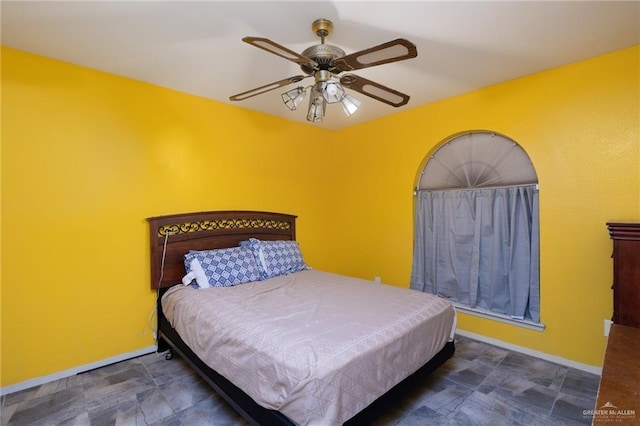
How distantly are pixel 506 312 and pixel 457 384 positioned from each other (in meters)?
1.08

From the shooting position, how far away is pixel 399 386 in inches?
72.4

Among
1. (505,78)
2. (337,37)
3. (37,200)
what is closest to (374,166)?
(505,78)

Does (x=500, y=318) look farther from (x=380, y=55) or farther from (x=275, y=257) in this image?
(x=380, y=55)

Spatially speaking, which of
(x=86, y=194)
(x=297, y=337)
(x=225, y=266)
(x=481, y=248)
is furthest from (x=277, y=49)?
(x=481, y=248)

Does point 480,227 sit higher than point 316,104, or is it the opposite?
point 316,104

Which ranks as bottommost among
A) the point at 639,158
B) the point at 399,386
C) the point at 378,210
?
the point at 399,386

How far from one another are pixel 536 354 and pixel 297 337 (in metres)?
2.39

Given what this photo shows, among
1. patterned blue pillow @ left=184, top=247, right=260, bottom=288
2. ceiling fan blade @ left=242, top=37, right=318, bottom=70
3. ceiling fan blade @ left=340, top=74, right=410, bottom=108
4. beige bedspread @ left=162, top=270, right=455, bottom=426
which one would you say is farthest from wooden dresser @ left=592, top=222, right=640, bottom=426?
patterned blue pillow @ left=184, top=247, right=260, bottom=288

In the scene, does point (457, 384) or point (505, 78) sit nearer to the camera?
point (457, 384)

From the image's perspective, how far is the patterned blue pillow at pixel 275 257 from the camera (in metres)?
3.10

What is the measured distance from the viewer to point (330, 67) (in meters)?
1.88

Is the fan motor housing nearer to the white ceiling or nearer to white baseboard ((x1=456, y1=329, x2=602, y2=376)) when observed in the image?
the white ceiling

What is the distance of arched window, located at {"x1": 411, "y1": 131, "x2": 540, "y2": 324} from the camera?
282cm

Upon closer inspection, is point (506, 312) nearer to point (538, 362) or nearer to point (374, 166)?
point (538, 362)
